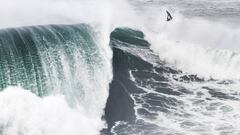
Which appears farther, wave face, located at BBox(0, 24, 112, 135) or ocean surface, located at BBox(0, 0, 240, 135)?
ocean surface, located at BBox(0, 0, 240, 135)

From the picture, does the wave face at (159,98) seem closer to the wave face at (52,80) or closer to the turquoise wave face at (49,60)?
the wave face at (52,80)

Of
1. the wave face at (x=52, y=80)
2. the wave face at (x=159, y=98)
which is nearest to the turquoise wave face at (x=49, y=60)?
the wave face at (x=52, y=80)

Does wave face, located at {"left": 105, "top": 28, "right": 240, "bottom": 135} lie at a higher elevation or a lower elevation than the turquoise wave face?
lower

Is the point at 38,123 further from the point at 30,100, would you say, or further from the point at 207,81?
the point at 207,81

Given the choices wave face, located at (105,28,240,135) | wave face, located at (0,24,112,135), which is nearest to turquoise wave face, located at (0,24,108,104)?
wave face, located at (0,24,112,135)

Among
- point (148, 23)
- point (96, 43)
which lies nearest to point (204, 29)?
point (148, 23)

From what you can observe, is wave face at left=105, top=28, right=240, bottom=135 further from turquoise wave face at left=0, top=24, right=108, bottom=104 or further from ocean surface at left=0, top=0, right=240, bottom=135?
turquoise wave face at left=0, top=24, right=108, bottom=104
